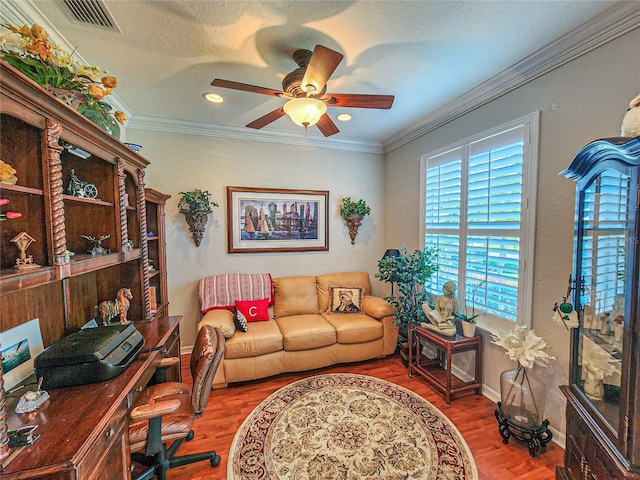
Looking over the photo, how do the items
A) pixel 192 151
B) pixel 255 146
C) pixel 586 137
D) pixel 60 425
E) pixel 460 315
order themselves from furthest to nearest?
pixel 255 146 < pixel 192 151 < pixel 460 315 < pixel 586 137 < pixel 60 425

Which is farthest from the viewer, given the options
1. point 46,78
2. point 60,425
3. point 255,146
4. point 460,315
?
point 255,146

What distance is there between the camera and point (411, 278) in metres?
2.87

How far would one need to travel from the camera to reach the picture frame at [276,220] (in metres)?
3.40

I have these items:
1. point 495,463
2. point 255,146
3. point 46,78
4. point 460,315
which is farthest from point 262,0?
point 495,463

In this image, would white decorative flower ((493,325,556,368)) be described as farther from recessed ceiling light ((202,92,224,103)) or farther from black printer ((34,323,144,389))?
recessed ceiling light ((202,92,224,103))

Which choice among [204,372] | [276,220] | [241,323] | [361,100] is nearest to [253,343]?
[241,323]

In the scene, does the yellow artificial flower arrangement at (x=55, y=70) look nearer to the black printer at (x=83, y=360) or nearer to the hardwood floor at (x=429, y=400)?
the black printer at (x=83, y=360)

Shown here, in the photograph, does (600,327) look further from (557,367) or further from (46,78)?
(46,78)

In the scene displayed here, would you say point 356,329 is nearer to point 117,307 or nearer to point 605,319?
point 605,319

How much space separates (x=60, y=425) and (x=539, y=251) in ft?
9.66

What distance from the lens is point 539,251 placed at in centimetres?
202

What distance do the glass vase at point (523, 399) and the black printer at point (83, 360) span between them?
261 cm

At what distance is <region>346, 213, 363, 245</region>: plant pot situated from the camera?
3798 mm

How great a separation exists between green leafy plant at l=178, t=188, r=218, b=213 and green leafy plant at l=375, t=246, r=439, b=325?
2253mm
